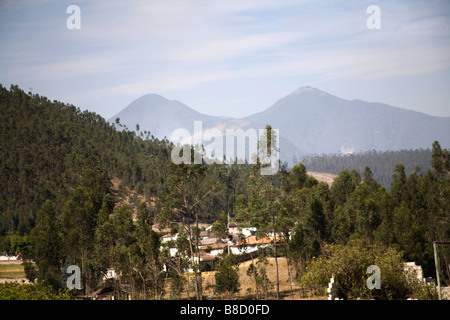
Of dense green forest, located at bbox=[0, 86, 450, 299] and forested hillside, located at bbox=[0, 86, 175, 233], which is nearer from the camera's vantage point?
dense green forest, located at bbox=[0, 86, 450, 299]

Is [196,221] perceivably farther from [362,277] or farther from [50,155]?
[50,155]

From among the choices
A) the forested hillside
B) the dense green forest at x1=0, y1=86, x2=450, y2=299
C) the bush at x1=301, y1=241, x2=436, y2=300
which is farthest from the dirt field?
the forested hillside

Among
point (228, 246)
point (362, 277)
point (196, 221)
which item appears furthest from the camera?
point (228, 246)

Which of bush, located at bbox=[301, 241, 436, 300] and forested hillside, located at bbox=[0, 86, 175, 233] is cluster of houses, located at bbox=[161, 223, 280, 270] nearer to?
bush, located at bbox=[301, 241, 436, 300]

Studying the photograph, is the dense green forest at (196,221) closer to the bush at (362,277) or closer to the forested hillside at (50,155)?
the forested hillside at (50,155)

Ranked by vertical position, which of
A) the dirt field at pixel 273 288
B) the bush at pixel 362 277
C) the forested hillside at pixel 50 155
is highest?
the forested hillside at pixel 50 155

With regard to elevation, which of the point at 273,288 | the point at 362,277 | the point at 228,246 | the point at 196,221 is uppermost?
the point at 196,221

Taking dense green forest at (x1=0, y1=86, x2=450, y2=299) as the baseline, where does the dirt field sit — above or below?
below

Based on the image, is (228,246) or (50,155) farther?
(50,155)

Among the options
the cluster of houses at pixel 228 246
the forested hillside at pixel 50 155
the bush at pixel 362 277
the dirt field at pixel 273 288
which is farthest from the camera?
the forested hillside at pixel 50 155

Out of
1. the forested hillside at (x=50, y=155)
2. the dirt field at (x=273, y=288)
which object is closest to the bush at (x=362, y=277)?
the dirt field at (x=273, y=288)

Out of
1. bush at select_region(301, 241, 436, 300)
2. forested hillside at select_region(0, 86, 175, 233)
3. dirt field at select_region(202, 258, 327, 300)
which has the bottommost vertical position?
dirt field at select_region(202, 258, 327, 300)

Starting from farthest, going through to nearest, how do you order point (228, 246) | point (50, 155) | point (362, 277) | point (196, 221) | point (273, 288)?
point (50, 155) → point (228, 246) → point (273, 288) → point (196, 221) → point (362, 277)

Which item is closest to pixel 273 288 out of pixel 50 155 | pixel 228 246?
pixel 228 246
